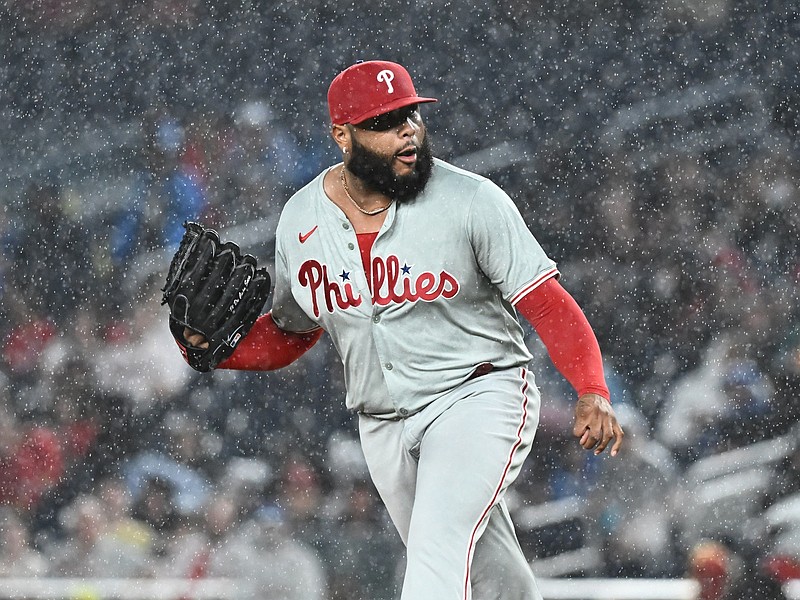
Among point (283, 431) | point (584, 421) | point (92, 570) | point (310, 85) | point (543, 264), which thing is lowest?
point (92, 570)

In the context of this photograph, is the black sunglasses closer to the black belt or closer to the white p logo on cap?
the white p logo on cap

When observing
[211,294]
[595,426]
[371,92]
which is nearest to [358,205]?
[371,92]

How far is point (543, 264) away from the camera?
2.14 m

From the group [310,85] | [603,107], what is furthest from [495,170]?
[310,85]

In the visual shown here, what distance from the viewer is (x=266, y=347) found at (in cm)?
244

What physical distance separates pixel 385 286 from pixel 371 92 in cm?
38

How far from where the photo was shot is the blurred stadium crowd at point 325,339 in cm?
443

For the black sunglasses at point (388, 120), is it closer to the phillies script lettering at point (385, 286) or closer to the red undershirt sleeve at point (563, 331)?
the phillies script lettering at point (385, 286)

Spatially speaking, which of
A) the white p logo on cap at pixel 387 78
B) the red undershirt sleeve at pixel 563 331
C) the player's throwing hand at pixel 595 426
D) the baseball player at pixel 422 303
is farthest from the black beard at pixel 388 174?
the player's throwing hand at pixel 595 426

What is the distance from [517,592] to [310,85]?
332 centimetres

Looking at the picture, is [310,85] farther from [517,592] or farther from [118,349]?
[517,592]

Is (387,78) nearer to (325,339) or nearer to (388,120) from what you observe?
(388,120)

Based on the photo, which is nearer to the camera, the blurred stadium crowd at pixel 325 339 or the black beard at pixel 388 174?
the black beard at pixel 388 174

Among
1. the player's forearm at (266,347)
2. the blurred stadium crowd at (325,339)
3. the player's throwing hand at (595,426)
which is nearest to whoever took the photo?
the player's throwing hand at (595,426)
